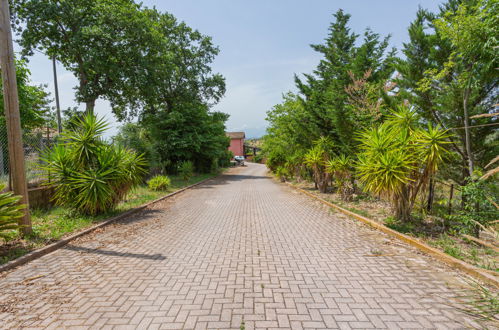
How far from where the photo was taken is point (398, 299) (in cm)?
293

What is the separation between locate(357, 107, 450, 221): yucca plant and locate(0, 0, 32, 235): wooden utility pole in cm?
798

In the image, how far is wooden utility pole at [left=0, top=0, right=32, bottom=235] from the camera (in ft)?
16.0

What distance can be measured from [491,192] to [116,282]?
7.49 meters

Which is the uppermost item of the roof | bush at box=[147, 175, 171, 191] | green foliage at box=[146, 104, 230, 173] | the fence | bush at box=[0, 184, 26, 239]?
the roof

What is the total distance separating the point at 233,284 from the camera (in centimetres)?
333

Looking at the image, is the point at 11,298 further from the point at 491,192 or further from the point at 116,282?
the point at 491,192

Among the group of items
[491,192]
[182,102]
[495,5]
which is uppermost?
[182,102]

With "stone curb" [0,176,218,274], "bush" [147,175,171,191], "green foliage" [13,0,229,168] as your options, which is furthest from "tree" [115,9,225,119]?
"stone curb" [0,176,218,274]

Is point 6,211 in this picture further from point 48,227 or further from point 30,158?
point 30,158

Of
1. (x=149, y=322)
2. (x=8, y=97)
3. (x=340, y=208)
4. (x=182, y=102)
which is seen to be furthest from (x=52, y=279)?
(x=182, y=102)

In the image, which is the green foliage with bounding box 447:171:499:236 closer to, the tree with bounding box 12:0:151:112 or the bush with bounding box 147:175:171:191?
the bush with bounding box 147:175:171:191

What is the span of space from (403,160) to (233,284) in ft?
16.0

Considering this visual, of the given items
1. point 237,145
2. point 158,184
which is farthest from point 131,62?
point 237,145

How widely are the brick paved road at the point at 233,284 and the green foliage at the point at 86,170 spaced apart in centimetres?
157
